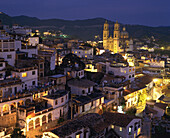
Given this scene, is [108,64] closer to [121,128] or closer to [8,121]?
[121,128]

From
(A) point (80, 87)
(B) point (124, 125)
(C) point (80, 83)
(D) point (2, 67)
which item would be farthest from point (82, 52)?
(B) point (124, 125)

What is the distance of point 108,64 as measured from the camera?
1838 inches

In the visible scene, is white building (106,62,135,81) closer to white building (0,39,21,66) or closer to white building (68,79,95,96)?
white building (68,79,95,96)

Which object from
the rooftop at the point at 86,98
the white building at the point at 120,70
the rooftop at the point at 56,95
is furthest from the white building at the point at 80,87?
Result: the white building at the point at 120,70

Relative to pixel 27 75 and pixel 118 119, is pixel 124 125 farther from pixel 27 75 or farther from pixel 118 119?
pixel 27 75

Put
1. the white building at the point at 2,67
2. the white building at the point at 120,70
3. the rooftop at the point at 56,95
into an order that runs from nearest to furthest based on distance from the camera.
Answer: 1. the rooftop at the point at 56,95
2. the white building at the point at 2,67
3. the white building at the point at 120,70

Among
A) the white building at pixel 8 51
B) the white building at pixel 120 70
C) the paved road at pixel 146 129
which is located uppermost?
the white building at pixel 8 51

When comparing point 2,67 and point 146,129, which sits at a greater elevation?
point 2,67

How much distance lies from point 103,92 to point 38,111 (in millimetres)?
13669

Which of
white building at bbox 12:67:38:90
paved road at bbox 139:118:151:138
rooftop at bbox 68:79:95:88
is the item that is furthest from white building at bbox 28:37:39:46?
paved road at bbox 139:118:151:138

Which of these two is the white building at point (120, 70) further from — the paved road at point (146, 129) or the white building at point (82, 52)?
the white building at point (82, 52)

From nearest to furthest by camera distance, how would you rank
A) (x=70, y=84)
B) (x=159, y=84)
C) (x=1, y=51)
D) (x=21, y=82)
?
(x=21, y=82), (x=1, y=51), (x=70, y=84), (x=159, y=84)

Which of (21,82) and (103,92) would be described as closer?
(21,82)

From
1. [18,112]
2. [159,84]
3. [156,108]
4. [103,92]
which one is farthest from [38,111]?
[159,84]
